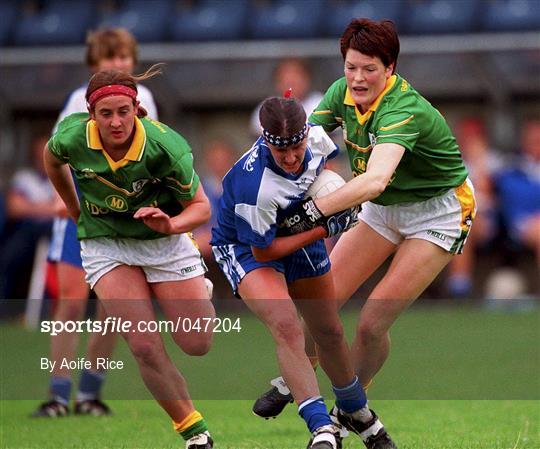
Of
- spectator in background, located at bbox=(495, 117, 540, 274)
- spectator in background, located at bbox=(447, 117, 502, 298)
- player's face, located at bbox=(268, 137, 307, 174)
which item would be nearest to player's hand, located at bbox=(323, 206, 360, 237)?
player's face, located at bbox=(268, 137, 307, 174)

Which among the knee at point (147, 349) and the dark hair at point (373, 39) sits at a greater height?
the dark hair at point (373, 39)

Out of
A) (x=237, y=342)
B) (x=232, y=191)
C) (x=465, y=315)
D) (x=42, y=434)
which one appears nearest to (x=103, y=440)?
(x=42, y=434)

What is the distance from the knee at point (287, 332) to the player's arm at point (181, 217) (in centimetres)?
69

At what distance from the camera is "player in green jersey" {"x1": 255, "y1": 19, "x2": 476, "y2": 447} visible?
5996mm

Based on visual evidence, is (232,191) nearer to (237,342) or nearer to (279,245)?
(279,245)

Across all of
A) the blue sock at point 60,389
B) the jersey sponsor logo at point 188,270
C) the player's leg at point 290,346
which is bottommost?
the blue sock at point 60,389

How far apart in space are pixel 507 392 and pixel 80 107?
10.5 ft

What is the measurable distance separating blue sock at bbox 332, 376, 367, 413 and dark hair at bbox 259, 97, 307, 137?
1319 millimetres

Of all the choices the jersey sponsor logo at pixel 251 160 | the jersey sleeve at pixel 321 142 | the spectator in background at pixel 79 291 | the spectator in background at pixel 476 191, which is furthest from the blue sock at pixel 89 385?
the spectator in background at pixel 476 191

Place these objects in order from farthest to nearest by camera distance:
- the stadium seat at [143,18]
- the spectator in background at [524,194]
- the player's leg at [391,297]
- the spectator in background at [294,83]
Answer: the stadium seat at [143,18], the spectator in background at [524,194], the spectator in background at [294,83], the player's leg at [391,297]

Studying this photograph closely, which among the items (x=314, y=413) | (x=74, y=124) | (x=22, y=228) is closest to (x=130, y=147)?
(x=74, y=124)

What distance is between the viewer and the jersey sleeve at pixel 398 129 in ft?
19.4

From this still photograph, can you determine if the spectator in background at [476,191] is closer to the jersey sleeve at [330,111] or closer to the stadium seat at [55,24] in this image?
the stadium seat at [55,24]

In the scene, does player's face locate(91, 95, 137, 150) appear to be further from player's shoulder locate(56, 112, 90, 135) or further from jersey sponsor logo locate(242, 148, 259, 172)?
jersey sponsor logo locate(242, 148, 259, 172)
